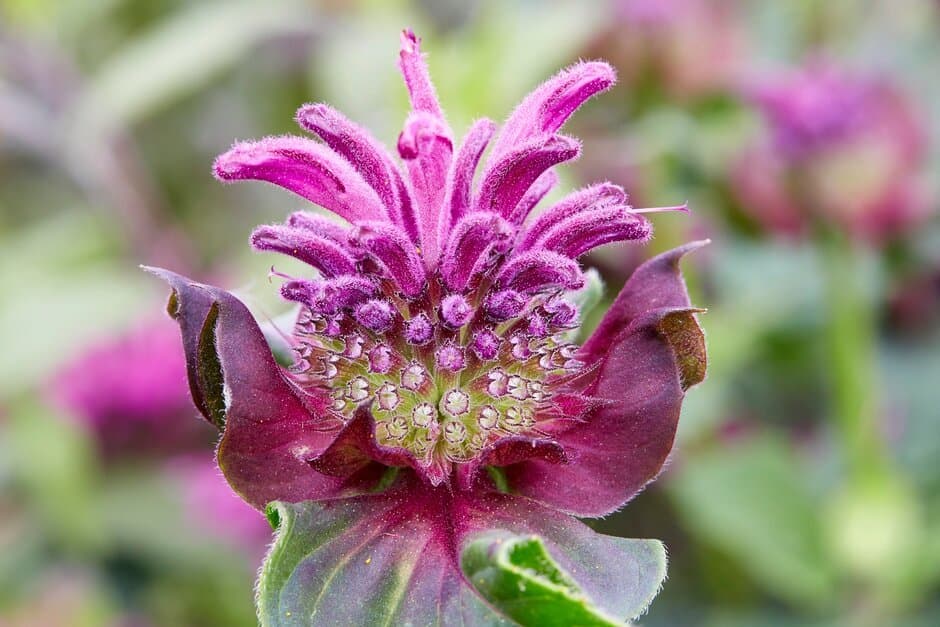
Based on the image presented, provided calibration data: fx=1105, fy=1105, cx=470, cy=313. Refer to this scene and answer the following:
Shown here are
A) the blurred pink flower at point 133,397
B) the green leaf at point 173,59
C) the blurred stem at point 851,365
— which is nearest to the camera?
the blurred stem at point 851,365

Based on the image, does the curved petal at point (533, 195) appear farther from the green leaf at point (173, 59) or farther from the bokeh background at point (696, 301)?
the green leaf at point (173, 59)

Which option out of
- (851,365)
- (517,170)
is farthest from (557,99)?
(851,365)

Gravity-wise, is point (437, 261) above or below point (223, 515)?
above

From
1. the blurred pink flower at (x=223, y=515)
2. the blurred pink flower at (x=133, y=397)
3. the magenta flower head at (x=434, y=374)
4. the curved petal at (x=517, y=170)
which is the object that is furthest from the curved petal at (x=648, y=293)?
the blurred pink flower at (x=133, y=397)

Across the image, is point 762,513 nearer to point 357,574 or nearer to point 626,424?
point 626,424

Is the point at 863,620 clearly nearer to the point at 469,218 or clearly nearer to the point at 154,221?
the point at 469,218

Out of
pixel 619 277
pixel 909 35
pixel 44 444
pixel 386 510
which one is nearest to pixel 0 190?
pixel 44 444

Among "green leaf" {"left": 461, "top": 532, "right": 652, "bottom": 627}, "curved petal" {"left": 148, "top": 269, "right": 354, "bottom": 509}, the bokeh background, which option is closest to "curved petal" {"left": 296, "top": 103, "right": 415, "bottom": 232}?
"curved petal" {"left": 148, "top": 269, "right": 354, "bottom": 509}
